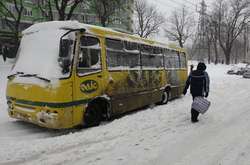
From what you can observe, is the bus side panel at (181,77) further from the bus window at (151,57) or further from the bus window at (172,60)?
the bus window at (151,57)

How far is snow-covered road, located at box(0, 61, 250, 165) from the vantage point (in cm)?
515

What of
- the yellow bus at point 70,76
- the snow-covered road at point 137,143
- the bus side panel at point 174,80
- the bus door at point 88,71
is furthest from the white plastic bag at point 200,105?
the bus side panel at point 174,80

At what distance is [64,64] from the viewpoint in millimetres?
6648

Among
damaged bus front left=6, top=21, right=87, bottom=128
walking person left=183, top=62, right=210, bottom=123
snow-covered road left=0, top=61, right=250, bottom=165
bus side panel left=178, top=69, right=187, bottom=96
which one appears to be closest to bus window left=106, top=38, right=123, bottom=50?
damaged bus front left=6, top=21, right=87, bottom=128

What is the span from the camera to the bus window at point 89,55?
7008 millimetres

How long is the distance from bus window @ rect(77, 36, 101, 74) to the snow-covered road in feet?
5.03

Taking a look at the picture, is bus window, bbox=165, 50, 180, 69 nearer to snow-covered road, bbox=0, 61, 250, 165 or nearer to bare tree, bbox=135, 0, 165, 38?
snow-covered road, bbox=0, 61, 250, 165

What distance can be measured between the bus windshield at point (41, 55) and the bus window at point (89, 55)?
35 cm

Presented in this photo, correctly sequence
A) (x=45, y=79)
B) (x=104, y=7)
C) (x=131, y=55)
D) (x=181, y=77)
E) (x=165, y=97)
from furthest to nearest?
(x=104, y=7) → (x=181, y=77) → (x=165, y=97) → (x=131, y=55) → (x=45, y=79)

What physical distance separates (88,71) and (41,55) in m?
1.19

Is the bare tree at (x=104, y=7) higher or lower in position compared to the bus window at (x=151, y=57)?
higher

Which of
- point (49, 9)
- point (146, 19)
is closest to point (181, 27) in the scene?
point (146, 19)

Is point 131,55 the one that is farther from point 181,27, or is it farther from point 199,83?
point 181,27

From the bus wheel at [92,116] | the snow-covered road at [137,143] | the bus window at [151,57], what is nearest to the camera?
the snow-covered road at [137,143]
